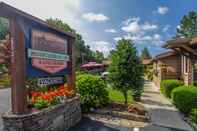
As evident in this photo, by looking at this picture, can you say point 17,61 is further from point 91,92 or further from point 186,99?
point 186,99

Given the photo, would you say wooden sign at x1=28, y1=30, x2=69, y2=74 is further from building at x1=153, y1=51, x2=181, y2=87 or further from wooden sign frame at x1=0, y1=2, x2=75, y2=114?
building at x1=153, y1=51, x2=181, y2=87

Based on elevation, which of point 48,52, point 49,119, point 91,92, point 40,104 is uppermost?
point 48,52

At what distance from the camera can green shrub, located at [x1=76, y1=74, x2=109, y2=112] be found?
854cm

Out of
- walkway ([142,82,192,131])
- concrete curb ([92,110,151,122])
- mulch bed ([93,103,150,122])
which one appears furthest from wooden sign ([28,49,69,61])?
walkway ([142,82,192,131])

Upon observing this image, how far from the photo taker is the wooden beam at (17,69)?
469cm

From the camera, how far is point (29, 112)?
4898 mm

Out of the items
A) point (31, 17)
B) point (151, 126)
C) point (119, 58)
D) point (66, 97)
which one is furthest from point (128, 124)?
point (31, 17)

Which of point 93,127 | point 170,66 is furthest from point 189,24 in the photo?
point 93,127

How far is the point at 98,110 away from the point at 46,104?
3.35 metres

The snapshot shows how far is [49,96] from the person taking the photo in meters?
6.11

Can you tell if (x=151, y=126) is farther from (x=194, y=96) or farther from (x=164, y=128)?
(x=194, y=96)

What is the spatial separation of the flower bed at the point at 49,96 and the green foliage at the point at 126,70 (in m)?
2.48

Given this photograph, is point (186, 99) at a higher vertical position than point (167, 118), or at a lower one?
higher

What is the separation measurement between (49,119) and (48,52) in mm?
2078
